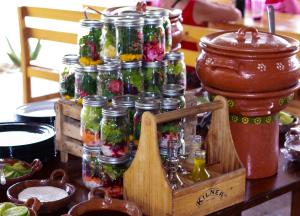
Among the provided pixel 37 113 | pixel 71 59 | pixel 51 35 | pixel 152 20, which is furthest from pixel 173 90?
pixel 51 35

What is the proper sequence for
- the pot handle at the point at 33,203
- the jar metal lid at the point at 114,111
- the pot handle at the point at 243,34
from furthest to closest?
the pot handle at the point at 243,34 < the jar metal lid at the point at 114,111 < the pot handle at the point at 33,203

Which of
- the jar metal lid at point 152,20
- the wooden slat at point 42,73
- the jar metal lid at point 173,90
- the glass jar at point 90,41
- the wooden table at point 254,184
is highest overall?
the jar metal lid at point 152,20

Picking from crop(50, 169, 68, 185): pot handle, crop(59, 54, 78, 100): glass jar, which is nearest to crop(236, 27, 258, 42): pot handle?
crop(59, 54, 78, 100): glass jar

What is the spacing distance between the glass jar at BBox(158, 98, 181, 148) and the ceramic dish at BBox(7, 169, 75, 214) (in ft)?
0.89

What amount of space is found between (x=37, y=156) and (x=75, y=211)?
0.42m

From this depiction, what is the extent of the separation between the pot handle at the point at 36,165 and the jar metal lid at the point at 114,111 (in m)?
0.30

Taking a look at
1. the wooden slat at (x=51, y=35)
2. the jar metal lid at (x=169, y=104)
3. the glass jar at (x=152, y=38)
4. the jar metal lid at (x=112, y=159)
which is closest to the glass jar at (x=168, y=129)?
the jar metal lid at (x=169, y=104)

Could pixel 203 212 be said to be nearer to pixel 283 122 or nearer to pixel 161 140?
pixel 161 140

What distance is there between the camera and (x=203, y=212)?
139 cm

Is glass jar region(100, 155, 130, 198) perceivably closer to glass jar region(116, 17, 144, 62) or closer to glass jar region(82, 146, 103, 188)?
glass jar region(82, 146, 103, 188)

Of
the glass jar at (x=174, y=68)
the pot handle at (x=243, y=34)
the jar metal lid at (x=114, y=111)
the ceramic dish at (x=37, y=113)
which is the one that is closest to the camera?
the jar metal lid at (x=114, y=111)

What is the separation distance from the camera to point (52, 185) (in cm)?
150

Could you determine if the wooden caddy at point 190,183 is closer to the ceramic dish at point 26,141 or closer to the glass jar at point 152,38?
the glass jar at point 152,38

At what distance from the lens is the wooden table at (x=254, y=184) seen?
1.48 meters
